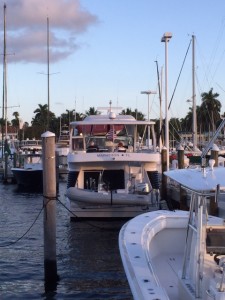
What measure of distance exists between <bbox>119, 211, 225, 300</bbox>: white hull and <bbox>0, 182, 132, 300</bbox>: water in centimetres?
152

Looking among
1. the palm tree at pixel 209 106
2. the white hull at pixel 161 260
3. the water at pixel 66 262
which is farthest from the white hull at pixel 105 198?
the palm tree at pixel 209 106

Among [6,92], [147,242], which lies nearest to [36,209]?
[147,242]

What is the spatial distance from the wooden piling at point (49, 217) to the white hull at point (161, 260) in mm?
1843

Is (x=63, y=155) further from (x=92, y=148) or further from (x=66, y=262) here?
(x=66, y=262)

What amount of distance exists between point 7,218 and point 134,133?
18.7ft

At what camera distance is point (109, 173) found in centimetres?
1816

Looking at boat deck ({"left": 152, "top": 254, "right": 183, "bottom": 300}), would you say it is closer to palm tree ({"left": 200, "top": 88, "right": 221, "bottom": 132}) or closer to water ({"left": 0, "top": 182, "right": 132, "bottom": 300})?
water ({"left": 0, "top": 182, "right": 132, "bottom": 300})

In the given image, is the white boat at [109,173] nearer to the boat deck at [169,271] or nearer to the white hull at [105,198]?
the white hull at [105,198]

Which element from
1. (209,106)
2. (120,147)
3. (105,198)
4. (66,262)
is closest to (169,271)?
(66,262)

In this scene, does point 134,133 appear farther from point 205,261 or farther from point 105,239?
point 205,261

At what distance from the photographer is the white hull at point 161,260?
5.64 meters

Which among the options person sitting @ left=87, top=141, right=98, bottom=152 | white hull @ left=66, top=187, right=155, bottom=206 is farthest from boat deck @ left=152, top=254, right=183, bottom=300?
person sitting @ left=87, top=141, right=98, bottom=152

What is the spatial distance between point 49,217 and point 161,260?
9.25 ft

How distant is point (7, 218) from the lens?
19.6 meters
